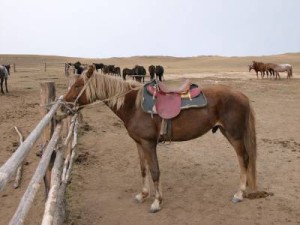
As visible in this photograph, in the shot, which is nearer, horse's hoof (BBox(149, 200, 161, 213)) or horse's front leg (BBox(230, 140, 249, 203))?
horse's hoof (BBox(149, 200, 161, 213))

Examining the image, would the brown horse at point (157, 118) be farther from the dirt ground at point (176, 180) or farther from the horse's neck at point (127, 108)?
the dirt ground at point (176, 180)

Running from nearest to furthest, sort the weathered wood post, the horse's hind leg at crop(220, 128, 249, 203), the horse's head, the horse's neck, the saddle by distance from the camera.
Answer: the weathered wood post, the horse's head, the saddle, the horse's neck, the horse's hind leg at crop(220, 128, 249, 203)

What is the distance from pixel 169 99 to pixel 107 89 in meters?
0.85

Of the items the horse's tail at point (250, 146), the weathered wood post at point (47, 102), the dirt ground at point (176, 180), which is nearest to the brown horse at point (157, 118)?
the horse's tail at point (250, 146)

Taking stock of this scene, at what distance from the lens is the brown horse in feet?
16.6

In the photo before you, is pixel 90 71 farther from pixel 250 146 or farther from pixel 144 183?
pixel 250 146

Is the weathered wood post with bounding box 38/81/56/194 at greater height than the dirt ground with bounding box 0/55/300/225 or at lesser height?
greater

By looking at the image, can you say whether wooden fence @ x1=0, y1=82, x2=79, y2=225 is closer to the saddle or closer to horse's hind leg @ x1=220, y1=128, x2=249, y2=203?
the saddle

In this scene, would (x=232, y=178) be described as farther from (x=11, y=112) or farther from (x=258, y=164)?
(x=11, y=112)

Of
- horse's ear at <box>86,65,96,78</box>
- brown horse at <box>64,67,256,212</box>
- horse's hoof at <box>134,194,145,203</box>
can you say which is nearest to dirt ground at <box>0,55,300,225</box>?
horse's hoof at <box>134,194,145,203</box>

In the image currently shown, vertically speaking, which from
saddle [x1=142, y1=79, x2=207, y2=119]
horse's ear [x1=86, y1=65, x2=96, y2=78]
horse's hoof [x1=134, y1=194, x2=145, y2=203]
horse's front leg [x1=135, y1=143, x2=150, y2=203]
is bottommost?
horse's hoof [x1=134, y1=194, x2=145, y2=203]

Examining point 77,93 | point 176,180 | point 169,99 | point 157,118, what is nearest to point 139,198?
point 176,180

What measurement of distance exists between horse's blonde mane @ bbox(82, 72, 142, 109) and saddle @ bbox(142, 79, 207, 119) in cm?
18

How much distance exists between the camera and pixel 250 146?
547 cm
